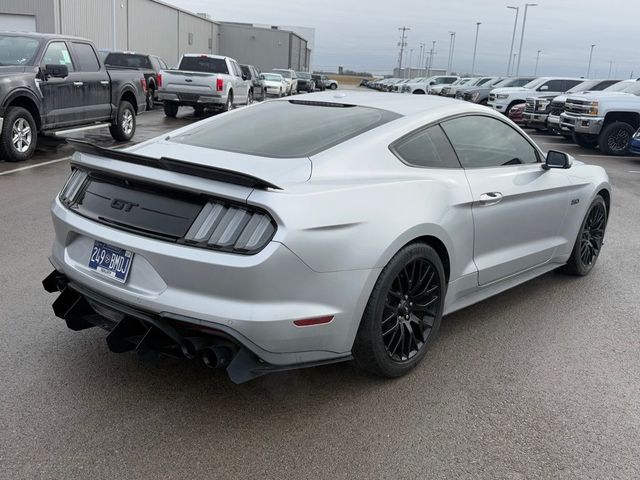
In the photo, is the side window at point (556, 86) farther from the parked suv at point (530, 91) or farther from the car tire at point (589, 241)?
the car tire at point (589, 241)

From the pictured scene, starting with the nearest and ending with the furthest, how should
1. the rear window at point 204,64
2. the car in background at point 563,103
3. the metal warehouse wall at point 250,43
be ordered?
1. the car in background at point 563,103
2. the rear window at point 204,64
3. the metal warehouse wall at point 250,43

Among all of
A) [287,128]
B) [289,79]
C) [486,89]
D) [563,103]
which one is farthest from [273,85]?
[287,128]

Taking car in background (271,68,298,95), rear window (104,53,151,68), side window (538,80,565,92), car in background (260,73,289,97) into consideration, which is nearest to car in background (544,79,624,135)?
side window (538,80,565,92)

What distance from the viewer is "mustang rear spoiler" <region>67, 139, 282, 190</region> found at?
2.84 meters

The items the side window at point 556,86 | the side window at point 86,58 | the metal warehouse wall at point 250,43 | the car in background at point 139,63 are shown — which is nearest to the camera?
the side window at point 86,58

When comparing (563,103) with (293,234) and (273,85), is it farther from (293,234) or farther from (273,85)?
(273,85)

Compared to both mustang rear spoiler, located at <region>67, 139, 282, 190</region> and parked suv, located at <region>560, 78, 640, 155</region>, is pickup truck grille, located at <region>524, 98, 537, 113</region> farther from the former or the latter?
mustang rear spoiler, located at <region>67, 139, 282, 190</region>

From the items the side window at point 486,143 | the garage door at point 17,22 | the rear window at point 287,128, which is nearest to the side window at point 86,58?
the rear window at point 287,128

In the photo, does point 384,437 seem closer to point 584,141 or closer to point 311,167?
point 311,167

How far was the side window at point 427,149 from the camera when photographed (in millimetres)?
3684

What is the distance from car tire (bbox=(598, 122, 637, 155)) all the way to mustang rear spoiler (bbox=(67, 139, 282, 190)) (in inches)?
596

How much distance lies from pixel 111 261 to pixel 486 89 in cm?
2944

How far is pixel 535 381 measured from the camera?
3.64 m

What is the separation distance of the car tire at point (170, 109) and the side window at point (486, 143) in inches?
627
